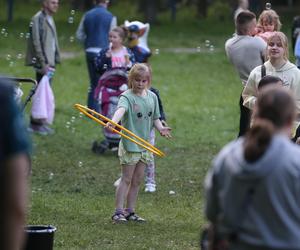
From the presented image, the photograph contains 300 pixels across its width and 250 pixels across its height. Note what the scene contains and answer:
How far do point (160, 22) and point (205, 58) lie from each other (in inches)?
413

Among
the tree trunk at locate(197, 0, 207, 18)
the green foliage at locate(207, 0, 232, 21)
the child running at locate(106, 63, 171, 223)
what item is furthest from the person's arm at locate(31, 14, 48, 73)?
the tree trunk at locate(197, 0, 207, 18)

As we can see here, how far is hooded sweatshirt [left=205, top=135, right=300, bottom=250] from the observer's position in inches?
184

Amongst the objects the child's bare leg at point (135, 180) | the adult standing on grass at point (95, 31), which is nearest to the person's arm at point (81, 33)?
the adult standing on grass at point (95, 31)

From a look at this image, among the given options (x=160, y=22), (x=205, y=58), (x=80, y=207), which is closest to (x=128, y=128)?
(x=80, y=207)

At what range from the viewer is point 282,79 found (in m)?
8.86

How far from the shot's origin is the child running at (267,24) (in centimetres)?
1077

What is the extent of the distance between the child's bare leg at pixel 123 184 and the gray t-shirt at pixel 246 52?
199 cm

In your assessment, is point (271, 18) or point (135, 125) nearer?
point (135, 125)

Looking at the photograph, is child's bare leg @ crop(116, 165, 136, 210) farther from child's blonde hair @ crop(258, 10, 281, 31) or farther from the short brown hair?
child's blonde hair @ crop(258, 10, 281, 31)

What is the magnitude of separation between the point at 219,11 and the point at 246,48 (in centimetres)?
2791

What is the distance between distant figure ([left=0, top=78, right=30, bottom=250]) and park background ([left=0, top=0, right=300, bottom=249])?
388cm

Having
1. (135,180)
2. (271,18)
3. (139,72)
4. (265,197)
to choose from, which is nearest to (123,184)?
(135,180)

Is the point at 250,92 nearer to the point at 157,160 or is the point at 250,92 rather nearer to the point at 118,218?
the point at 118,218

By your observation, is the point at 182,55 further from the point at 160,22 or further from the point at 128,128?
the point at 128,128
